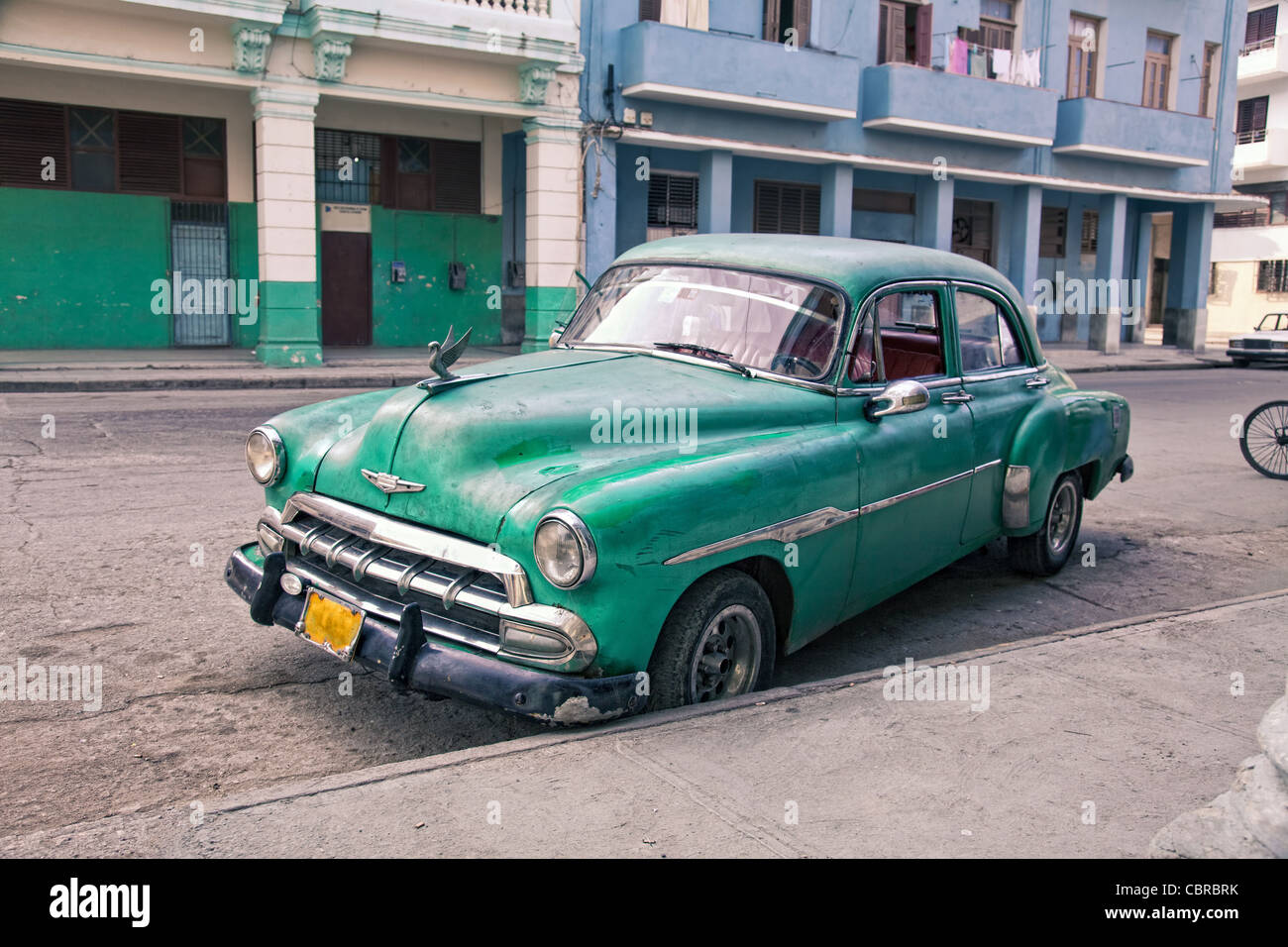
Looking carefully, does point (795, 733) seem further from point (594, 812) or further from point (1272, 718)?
point (1272, 718)

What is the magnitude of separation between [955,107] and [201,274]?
15027 mm

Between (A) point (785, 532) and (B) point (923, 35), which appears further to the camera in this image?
(B) point (923, 35)

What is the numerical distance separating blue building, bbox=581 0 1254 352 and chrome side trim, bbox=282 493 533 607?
16.8 m

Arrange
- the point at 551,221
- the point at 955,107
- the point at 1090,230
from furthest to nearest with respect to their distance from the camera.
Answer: the point at 1090,230, the point at 955,107, the point at 551,221

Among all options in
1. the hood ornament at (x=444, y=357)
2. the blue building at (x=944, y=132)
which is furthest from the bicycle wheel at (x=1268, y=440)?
the blue building at (x=944, y=132)

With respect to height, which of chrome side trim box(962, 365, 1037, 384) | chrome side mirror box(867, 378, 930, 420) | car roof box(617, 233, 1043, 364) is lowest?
chrome side mirror box(867, 378, 930, 420)

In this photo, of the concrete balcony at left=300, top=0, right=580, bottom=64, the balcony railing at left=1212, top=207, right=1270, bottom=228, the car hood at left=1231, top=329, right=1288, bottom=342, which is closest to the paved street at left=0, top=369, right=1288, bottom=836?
the concrete balcony at left=300, top=0, right=580, bottom=64

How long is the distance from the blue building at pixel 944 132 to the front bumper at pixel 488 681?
1744 centimetres

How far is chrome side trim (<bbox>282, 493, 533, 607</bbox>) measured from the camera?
3498 millimetres

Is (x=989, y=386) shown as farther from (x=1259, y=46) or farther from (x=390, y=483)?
(x=1259, y=46)

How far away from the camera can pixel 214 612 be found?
5.18m

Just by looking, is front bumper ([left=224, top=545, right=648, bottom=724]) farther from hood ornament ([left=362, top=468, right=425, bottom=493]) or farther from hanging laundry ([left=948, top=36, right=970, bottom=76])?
hanging laundry ([left=948, top=36, right=970, bottom=76])

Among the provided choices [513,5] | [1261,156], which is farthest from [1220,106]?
[513,5]
